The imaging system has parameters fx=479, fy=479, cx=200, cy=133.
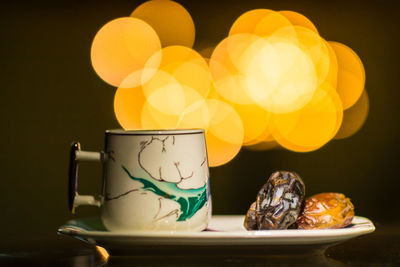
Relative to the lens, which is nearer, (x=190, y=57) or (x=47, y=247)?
(x=47, y=247)

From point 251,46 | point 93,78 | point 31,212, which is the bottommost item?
point 31,212

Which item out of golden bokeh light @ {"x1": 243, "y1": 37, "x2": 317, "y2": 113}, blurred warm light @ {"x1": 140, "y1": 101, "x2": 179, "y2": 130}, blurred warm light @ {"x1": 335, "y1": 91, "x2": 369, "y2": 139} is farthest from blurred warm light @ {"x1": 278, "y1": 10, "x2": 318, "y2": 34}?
blurred warm light @ {"x1": 140, "y1": 101, "x2": 179, "y2": 130}

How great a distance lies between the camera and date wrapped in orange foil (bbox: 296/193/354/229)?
40 cm

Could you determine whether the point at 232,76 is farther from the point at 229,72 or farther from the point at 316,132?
the point at 316,132

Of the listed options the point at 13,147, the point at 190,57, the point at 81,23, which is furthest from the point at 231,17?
the point at 13,147

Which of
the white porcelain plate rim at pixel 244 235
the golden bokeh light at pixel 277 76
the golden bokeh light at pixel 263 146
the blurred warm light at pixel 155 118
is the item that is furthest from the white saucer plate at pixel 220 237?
the blurred warm light at pixel 155 118

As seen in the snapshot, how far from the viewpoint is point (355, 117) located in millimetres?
1507

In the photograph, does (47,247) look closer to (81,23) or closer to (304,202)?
(304,202)

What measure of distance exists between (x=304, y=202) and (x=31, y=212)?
109cm

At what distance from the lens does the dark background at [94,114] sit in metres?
1.38

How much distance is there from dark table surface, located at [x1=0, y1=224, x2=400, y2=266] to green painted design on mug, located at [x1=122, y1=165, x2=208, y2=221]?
0.04m

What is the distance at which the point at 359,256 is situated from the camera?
0.42m

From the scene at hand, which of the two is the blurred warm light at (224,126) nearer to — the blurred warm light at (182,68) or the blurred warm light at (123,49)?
the blurred warm light at (182,68)

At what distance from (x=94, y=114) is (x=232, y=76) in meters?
0.49
